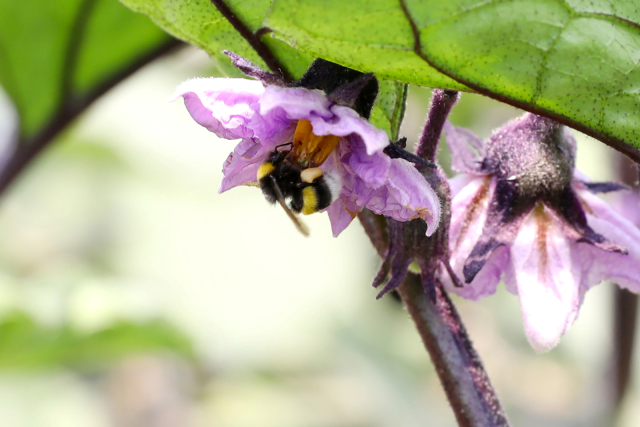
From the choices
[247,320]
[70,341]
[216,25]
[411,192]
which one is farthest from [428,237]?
[247,320]

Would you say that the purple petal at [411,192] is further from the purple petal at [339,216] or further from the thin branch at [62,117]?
the thin branch at [62,117]

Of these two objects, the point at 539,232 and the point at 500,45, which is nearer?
the point at 500,45

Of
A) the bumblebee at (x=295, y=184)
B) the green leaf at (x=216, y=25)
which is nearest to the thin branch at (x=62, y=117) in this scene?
the green leaf at (x=216, y=25)

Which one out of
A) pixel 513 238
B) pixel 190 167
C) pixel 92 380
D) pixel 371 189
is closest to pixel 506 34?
pixel 371 189

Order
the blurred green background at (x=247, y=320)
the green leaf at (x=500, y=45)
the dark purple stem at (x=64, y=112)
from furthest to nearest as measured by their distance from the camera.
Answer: the blurred green background at (x=247, y=320) → the dark purple stem at (x=64, y=112) → the green leaf at (x=500, y=45)

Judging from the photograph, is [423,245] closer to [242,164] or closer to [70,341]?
[242,164]
